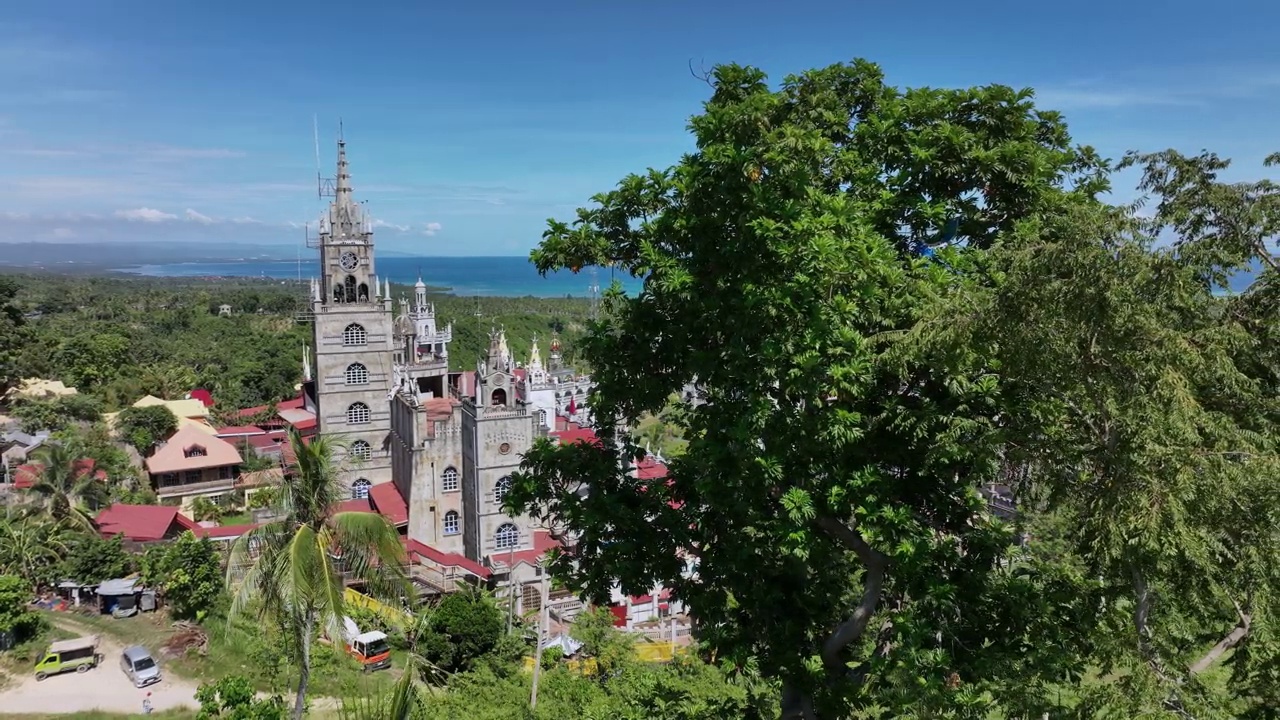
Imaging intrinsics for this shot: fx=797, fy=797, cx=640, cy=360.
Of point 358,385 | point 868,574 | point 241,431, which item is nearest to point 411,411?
point 358,385

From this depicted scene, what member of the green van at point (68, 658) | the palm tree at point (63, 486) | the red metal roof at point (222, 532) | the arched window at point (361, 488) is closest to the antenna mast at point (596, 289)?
the arched window at point (361, 488)

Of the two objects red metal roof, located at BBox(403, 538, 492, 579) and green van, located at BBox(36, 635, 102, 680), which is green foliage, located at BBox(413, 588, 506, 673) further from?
green van, located at BBox(36, 635, 102, 680)

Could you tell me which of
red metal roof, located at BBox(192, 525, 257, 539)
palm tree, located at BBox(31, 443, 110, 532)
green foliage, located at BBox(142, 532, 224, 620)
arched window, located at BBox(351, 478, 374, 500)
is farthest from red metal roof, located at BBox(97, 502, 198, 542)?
arched window, located at BBox(351, 478, 374, 500)

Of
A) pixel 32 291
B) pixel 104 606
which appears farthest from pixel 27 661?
pixel 32 291

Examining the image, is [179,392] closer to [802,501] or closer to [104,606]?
[104,606]

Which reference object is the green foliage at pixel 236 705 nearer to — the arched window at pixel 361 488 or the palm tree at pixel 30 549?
the palm tree at pixel 30 549

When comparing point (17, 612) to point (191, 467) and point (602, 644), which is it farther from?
point (191, 467)
